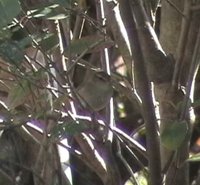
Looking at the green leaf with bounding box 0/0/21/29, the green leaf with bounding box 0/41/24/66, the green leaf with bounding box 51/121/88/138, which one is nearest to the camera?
the green leaf with bounding box 0/0/21/29

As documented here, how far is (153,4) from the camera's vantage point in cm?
148

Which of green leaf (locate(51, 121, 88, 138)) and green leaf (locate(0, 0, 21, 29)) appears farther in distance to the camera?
green leaf (locate(51, 121, 88, 138))

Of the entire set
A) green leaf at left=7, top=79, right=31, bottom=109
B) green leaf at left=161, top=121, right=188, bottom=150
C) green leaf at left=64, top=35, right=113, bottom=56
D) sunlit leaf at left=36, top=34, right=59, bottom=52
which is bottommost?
green leaf at left=161, top=121, right=188, bottom=150

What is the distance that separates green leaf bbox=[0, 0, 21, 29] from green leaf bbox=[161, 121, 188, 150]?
0.39m

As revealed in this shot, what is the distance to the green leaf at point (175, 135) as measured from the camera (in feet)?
3.59

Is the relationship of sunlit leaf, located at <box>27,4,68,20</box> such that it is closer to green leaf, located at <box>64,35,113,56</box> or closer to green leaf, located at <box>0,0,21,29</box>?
green leaf, located at <box>64,35,113,56</box>

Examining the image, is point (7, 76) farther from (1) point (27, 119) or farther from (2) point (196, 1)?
(2) point (196, 1)

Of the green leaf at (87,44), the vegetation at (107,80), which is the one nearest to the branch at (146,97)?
the vegetation at (107,80)

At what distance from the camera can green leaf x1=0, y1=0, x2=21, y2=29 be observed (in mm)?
896

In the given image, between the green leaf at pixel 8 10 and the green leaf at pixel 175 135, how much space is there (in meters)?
0.39

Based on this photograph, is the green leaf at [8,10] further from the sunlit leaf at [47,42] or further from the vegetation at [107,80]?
the sunlit leaf at [47,42]

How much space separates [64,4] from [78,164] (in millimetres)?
1331

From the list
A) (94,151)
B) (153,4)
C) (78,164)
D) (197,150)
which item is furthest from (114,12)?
(197,150)

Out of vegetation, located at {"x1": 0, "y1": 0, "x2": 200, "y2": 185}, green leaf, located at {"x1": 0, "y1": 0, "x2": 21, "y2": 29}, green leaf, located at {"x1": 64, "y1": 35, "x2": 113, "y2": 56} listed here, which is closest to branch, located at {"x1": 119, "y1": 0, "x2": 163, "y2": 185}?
vegetation, located at {"x1": 0, "y1": 0, "x2": 200, "y2": 185}
